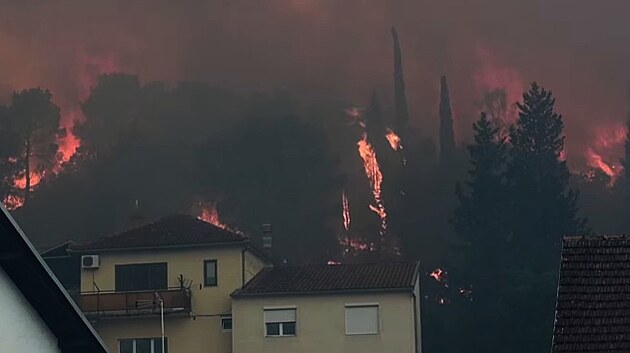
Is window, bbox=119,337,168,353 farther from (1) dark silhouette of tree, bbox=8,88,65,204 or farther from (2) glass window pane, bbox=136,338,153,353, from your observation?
(1) dark silhouette of tree, bbox=8,88,65,204

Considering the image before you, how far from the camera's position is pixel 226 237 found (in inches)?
2157

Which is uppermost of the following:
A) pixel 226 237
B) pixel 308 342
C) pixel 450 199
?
pixel 450 199

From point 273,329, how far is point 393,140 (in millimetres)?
85224

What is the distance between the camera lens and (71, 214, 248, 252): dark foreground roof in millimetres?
54688

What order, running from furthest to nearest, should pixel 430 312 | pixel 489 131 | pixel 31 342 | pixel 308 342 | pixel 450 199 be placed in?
pixel 450 199 < pixel 489 131 < pixel 430 312 < pixel 308 342 < pixel 31 342

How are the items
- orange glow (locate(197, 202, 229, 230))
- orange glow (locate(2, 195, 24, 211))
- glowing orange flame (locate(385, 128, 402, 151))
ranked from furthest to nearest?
glowing orange flame (locate(385, 128, 402, 151)) < orange glow (locate(2, 195, 24, 211)) < orange glow (locate(197, 202, 229, 230))

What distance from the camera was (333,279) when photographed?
172 ft

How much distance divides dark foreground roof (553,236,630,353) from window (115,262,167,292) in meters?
38.1

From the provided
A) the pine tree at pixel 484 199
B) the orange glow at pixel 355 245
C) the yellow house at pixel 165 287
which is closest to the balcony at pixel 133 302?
the yellow house at pixel 165 287

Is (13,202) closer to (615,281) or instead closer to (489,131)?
(489,131)

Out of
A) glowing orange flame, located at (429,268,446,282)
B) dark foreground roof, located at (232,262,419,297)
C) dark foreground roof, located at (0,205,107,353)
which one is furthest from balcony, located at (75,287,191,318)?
dark foreground roof, located at (0,205,107,353)

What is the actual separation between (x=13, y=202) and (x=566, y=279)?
109m

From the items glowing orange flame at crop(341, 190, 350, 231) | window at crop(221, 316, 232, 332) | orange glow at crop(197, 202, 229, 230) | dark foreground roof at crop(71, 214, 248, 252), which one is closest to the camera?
window at crop(221, 316, 232, 332)

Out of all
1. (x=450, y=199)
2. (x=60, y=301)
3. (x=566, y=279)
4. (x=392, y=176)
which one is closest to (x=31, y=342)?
(x=60, y=301)
